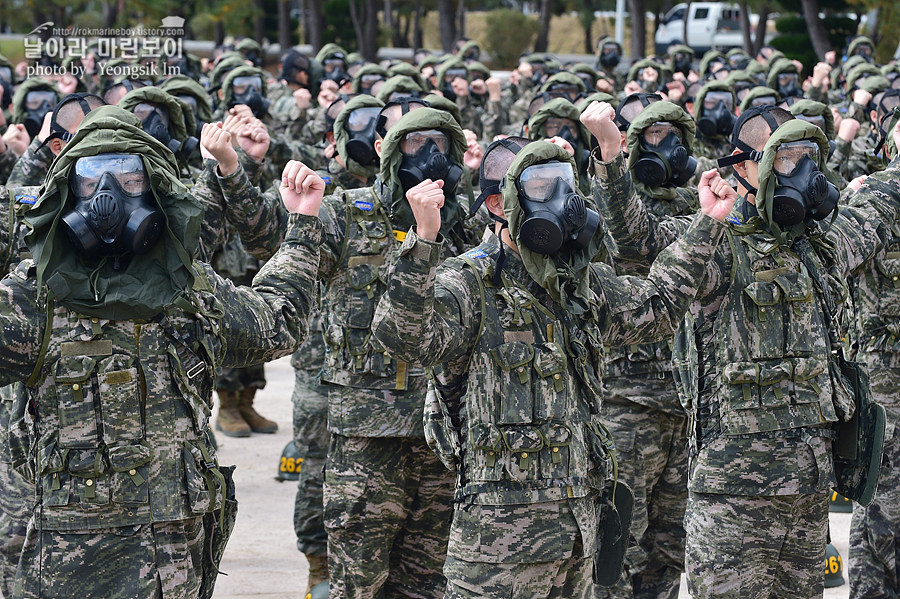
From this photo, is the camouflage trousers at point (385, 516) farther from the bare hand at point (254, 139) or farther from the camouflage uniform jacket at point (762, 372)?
the bare hand at point (254, 139)

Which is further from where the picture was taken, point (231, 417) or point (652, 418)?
point (231, 417)

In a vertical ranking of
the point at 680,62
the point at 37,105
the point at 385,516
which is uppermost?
the point at 680,62

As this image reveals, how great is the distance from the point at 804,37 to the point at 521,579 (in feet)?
106

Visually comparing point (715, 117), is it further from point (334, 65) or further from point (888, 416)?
point (334, 65)

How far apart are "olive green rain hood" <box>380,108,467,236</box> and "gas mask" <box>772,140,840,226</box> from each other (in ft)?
5.14

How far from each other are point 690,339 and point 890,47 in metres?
25.9

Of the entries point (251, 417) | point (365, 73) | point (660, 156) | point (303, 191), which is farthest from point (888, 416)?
point (365, 73)

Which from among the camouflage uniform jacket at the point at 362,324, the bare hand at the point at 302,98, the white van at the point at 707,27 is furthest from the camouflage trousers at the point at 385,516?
the white van at the point at 707,27

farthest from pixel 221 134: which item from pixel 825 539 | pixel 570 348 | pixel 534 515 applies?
pixel 825 539

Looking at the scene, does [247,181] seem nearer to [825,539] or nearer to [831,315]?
[831,315]

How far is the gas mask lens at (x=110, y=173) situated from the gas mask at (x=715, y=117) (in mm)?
6972

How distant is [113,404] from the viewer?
151 inches

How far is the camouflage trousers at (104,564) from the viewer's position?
384 cm

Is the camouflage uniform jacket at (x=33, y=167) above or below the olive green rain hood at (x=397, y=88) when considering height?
below
